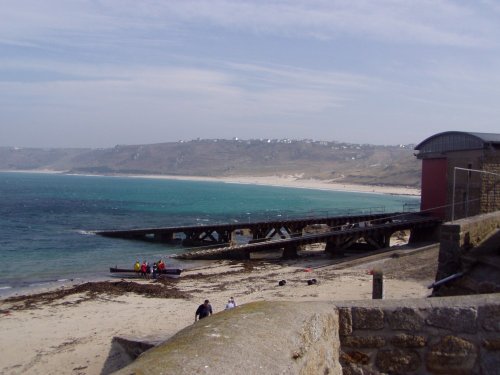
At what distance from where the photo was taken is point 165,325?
1761 cm

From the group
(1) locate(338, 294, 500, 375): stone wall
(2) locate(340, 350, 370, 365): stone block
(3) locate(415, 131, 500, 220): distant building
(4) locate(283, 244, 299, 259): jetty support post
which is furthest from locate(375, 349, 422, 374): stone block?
(4) locate(283, 244, 299, 259): jetty support post

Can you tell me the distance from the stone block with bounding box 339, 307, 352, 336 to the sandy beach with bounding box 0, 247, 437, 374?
8048mm

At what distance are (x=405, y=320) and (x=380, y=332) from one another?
8.4 inches

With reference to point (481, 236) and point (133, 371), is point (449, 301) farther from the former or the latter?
point (481, 236)

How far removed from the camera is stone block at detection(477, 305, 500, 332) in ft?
14.0

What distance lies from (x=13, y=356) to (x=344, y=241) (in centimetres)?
2276

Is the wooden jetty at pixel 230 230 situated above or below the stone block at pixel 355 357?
below

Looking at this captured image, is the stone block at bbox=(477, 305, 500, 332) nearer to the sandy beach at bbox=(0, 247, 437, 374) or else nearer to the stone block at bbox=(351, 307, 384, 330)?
the stone block at bbox=(351, 307, 384, 330)

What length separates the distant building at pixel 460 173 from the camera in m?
25.3

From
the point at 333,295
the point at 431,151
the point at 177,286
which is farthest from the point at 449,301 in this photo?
the point at 431,151

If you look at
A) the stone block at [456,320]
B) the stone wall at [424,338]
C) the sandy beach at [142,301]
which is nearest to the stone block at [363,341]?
the stone wall at [424,338]

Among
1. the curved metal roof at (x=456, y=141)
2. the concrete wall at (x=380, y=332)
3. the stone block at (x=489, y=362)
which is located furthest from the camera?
the curved metal roof at (x=456, y=141)

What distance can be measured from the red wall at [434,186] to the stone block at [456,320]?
91.6 feet

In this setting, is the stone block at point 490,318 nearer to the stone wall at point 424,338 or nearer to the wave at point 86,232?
the stone wall at point 424,338
